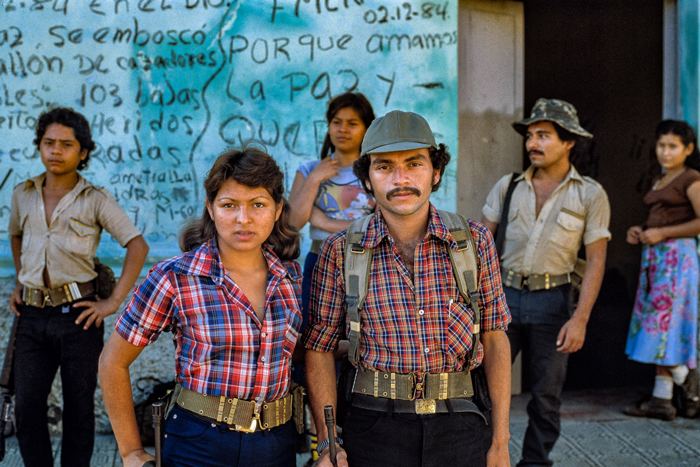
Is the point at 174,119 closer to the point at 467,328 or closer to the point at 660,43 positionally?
the point at 467,328

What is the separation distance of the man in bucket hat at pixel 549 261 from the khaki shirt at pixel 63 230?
230 centimetres

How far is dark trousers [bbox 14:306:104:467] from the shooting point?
126 inches

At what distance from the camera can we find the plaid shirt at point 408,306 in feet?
6.85

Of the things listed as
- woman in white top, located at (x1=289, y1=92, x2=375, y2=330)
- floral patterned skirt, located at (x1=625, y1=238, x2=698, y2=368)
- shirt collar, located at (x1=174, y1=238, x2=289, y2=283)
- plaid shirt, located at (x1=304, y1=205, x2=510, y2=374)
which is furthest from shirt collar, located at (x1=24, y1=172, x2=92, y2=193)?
floral patterned skirt, located at (x1=625, y1=238, x2=698, y2=368)

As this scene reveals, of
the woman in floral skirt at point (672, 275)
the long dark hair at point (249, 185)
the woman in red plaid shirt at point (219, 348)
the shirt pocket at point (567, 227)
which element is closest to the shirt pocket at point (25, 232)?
the long dark hair at point (249, 185)

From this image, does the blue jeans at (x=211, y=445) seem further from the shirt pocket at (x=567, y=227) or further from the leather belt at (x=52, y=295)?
the shirt pocket at (x=567, y=227)

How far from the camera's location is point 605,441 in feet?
14.1

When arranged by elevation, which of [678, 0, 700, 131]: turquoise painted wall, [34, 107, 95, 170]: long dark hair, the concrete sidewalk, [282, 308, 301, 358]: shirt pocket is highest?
[678, 0, 700, 131]: turquoise painted wall

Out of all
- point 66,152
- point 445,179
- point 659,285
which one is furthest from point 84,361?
point 659,285

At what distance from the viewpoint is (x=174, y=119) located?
4.47m

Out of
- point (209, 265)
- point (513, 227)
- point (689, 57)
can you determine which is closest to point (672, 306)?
point (513, 227)

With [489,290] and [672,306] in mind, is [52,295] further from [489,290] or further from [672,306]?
[672,306]

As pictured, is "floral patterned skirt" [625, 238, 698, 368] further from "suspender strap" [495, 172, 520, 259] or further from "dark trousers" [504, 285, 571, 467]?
"suspender strap" [495, 172, 520, 259]

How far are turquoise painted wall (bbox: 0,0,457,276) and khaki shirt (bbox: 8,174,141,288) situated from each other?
3.20ft
